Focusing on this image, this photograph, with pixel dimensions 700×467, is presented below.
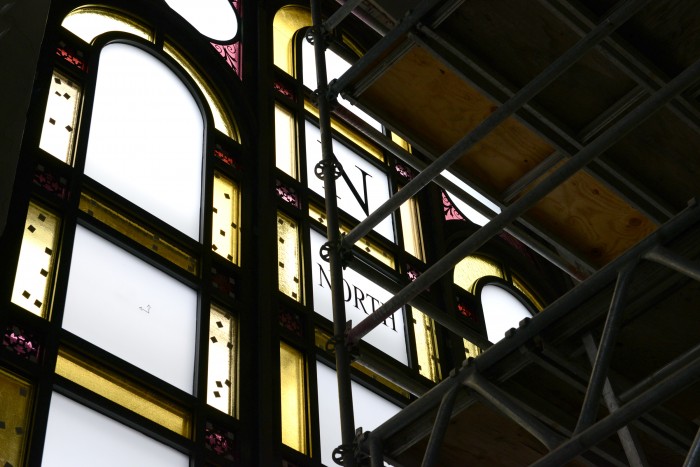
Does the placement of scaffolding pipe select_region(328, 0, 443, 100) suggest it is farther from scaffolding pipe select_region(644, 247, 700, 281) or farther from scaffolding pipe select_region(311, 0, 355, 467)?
scaffolding pipe select_region(644, 247, 700, 281)

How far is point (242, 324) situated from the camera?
847 centimetres

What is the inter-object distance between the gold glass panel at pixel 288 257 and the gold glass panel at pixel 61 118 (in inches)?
72.4

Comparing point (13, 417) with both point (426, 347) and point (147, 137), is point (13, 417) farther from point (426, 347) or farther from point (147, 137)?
point (426, 347)

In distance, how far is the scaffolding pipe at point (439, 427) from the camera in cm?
511

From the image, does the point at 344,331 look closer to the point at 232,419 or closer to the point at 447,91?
the point at 447,91

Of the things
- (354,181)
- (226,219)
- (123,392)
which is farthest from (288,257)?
(123,392)

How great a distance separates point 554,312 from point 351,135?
631 centimetres

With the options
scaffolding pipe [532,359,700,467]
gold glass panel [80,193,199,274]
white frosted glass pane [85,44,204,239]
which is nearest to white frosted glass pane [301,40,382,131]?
white frosted glass pane [85,44,204,239]

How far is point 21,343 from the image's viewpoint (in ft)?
22.8

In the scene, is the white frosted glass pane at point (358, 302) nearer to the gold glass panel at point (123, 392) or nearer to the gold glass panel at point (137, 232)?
the gold glass panel at point (137, 232)

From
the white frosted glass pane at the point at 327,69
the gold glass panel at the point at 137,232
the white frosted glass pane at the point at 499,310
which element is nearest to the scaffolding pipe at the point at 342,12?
the gold glass panel at the point at 137,232

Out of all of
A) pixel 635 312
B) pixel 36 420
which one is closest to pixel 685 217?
pixel 635 312

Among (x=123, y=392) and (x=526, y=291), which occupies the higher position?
(x=526, y=291)

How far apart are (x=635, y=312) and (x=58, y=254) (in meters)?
3.75
